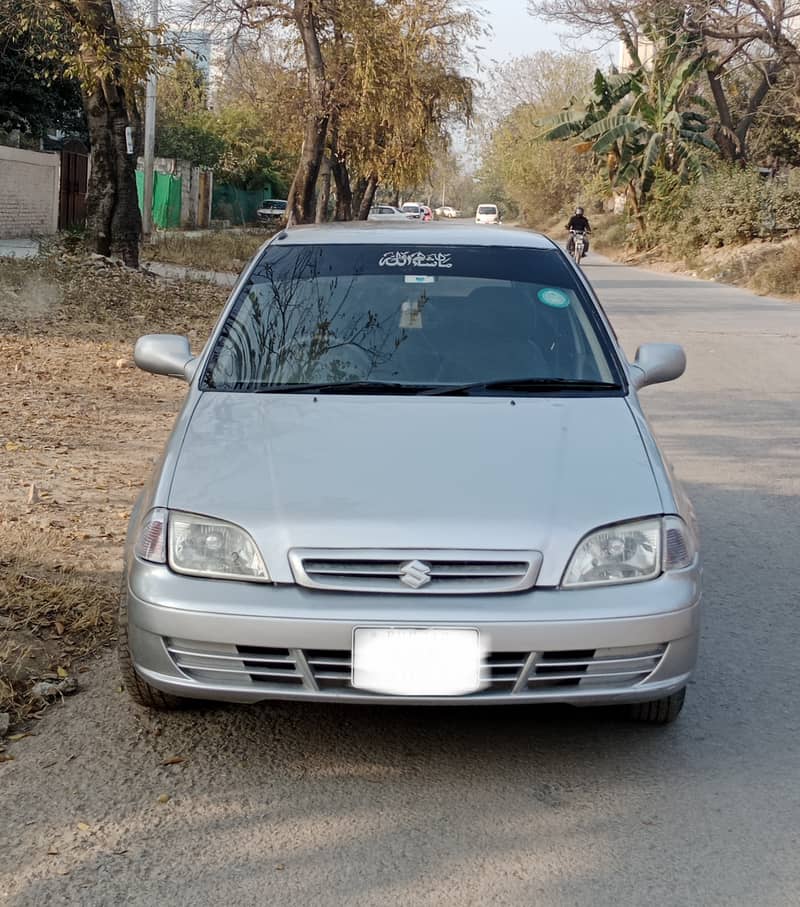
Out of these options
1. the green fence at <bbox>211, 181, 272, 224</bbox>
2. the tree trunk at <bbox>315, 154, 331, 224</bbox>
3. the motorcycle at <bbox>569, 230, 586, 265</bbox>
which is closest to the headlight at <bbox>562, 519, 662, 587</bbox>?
the tree trunk at <bbox>315, 154, 331, 224</bbox>

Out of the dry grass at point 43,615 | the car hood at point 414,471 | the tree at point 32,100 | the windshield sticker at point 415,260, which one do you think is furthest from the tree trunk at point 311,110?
the car hood at point 414,471

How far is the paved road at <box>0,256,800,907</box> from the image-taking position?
3.01 meters

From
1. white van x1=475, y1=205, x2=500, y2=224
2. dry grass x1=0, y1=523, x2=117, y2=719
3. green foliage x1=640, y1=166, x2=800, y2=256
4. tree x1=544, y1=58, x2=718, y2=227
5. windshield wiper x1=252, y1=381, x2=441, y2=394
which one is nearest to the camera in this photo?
dry grass x1=0, y1=523, x2=117, y2=719

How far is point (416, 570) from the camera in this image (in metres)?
3.37

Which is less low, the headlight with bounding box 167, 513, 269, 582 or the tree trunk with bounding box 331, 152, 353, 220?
the headlight with bounding box 167, 513, 269, 582

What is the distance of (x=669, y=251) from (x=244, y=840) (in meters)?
36.6

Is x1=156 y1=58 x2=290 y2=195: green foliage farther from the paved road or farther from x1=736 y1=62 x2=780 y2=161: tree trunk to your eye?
the paved road

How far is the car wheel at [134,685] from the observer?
376cm

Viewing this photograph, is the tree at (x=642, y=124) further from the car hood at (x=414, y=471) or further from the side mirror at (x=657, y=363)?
the car hood at (x=414, y=471)

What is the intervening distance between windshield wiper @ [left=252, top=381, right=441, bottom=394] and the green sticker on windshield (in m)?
0.81

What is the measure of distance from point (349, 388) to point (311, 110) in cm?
2228

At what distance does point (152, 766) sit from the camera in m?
3.63

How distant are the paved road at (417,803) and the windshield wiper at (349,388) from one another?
43.6 inches

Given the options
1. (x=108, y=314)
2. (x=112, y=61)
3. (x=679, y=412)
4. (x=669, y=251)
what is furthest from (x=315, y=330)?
(x=669, y=251)
